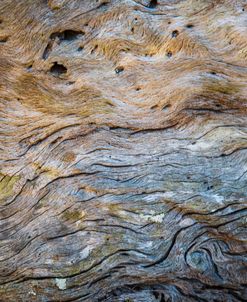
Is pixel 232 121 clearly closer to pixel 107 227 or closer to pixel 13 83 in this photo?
pixel 107 227

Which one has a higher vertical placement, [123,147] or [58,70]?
[58,70]

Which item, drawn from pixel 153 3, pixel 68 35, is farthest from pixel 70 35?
pixel 153 3

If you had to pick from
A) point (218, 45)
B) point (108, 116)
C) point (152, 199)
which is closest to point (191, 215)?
point (152, 199)

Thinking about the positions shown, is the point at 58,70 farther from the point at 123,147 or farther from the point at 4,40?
the point at 123,147

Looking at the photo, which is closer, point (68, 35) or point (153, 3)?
point (153, 3)

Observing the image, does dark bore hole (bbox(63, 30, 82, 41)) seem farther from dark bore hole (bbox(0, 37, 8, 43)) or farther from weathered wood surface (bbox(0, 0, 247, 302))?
dark bore hole (bbox(0, 37, 8, 43))

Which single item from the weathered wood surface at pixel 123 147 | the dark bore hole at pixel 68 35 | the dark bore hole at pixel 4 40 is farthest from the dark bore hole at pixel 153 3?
the dark bore hole at pixel 4 40

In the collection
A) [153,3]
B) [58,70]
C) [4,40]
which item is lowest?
[58,70]

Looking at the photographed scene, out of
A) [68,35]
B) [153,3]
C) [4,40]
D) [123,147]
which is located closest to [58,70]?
[68,35]

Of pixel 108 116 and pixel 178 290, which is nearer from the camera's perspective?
Result: pixel 178 290

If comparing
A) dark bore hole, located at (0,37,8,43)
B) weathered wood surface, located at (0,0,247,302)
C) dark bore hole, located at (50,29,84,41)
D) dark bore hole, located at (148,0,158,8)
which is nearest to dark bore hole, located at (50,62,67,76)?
weathered wood surface, located at (0,0,247,302)
